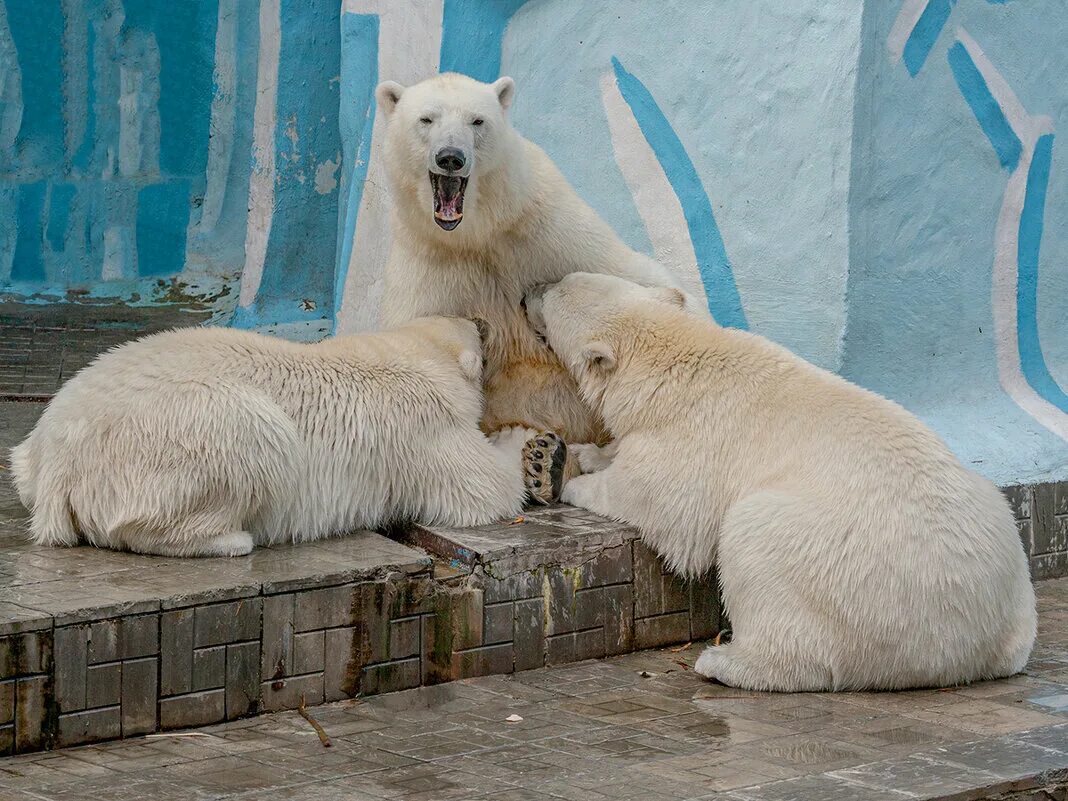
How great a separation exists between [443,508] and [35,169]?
5200 mm

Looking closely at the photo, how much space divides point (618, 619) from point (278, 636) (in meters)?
1.15

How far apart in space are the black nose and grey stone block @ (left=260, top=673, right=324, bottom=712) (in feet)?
5.17

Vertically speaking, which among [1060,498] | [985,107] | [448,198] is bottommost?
[1060,498]

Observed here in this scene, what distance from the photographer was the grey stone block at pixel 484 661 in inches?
170

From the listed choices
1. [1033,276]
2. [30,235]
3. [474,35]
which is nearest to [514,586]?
[1033,276]

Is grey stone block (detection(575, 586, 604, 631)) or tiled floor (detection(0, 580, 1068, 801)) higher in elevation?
grey stone block (detection(575, 586, 604, 631))

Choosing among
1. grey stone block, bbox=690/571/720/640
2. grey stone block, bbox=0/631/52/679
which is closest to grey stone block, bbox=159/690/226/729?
grey stone block, bbox=0/631/52/679

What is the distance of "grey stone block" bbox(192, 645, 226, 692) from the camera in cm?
378

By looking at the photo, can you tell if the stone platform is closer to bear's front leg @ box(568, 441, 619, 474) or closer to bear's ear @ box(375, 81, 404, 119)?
bear's front leg @ box(568, 441, 619, 474)

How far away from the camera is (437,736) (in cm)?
380

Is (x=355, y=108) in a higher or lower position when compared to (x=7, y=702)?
higher

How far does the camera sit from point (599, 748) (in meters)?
3.72

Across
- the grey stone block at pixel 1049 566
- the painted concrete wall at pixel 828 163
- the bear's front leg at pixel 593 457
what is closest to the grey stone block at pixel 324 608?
the bear's front leg at pixel 593 457

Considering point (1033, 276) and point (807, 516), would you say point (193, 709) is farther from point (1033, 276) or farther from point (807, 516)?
point (1033, 276)
